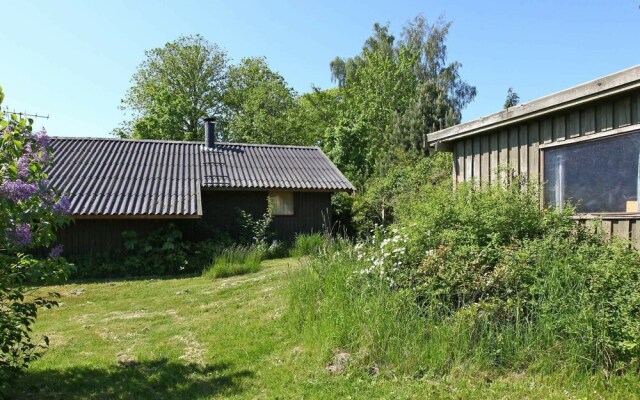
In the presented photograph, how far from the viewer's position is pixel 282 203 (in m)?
16.0

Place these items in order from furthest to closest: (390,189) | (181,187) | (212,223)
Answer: (390,189), (212,223), (181,187)

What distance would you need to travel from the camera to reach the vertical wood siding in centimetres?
532

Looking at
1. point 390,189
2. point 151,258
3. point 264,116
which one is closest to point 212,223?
point 151,258

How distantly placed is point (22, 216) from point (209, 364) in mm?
2507

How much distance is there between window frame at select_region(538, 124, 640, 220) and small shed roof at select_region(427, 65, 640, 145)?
1.36ft

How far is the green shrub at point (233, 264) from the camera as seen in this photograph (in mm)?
10875

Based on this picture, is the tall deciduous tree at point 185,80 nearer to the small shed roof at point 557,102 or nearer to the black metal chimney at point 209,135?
the black metal chimney at point 209,135

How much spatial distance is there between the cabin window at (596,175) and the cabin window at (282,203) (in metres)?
10.5

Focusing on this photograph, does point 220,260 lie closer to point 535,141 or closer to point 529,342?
point 535,141

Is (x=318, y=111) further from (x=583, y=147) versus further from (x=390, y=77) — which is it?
(x=583, y=147)

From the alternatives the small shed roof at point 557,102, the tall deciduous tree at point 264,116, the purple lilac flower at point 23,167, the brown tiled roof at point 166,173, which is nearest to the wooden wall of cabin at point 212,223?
the brown tiled roof at point 166,173

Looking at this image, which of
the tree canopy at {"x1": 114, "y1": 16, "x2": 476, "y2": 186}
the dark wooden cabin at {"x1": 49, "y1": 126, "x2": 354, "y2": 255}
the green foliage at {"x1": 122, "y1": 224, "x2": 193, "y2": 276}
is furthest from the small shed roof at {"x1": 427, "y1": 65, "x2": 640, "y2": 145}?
the tree canopy at {"x1": 114, "y1": 16, "x2": 476, "y2": 186}

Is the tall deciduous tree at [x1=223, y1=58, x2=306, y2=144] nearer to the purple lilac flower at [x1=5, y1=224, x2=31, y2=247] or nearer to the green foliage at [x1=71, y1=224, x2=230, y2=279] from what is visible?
→ the green foliage at [x1=71, y1=224, x2=230, y2=279]

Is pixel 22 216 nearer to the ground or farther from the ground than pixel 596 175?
nearer to the ground
